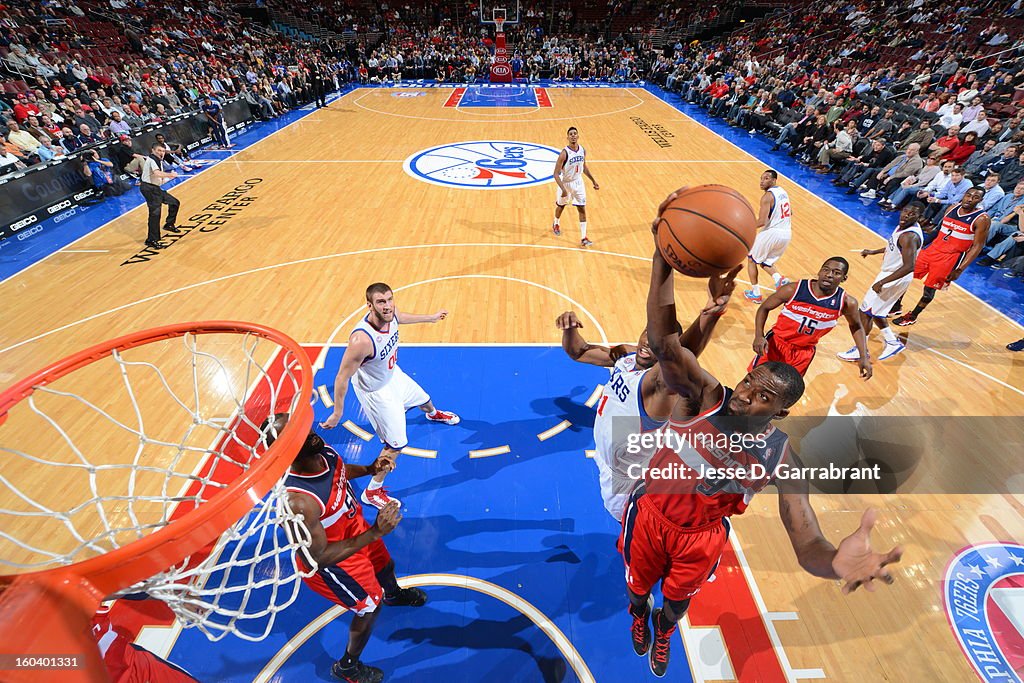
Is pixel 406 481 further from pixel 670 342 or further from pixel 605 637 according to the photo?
pixel 670 342

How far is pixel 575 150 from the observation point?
8164mm

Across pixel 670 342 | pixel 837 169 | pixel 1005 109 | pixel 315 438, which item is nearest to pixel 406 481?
pixel 315 438

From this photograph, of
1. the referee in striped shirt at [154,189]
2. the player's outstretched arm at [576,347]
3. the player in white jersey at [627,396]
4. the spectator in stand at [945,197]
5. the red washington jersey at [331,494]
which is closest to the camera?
the red washington jersey at [331,494]

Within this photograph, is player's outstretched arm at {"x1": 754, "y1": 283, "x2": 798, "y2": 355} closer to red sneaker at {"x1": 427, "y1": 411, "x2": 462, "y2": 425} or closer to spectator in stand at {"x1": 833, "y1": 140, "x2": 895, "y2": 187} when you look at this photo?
red sneaker at {"x1": 427, "y1": 411, "x2": 462, "y2": 425}

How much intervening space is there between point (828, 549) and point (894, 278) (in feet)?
15.1

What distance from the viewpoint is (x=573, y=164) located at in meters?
8.32

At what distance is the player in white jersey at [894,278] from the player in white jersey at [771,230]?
1.03 meters

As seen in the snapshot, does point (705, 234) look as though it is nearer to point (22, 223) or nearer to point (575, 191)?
point (575, 191)

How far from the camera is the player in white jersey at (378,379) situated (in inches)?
150

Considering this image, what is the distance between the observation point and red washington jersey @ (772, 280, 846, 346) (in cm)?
434

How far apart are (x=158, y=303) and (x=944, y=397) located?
32.5 ft

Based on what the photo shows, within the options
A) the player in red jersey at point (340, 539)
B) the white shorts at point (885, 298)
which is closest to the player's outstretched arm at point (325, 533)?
the player in red jersey at point (340, 539)

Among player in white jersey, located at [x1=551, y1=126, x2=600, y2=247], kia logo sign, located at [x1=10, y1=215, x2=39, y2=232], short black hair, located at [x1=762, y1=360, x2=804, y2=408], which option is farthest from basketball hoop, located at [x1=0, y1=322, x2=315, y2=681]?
kia logo sign, located at [x1=10, y1=215, x2=39, y2=232]

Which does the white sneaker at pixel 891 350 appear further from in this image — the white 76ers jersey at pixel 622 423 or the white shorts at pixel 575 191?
the white shorts at pixel 575 191
